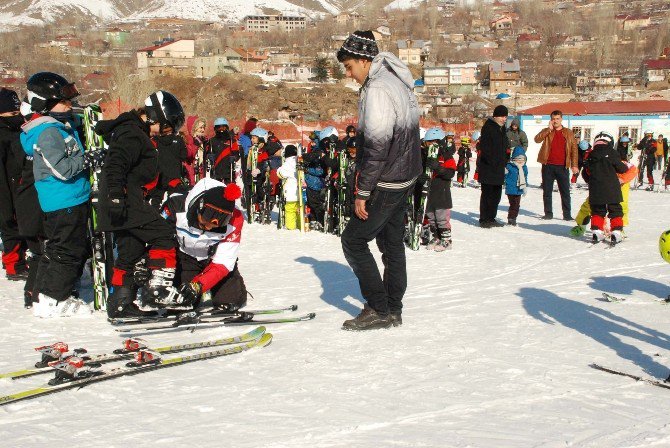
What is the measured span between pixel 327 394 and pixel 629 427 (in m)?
1.44

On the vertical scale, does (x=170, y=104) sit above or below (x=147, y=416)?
above

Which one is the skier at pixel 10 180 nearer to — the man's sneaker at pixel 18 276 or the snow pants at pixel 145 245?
the man's sneaker at pixel 18 276

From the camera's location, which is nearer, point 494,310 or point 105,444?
point 105,444

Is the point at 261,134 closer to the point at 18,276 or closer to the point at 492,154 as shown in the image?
the point at 492,154

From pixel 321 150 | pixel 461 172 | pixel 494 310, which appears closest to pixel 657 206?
pixel 461 172

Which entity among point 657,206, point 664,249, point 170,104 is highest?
point 170,104

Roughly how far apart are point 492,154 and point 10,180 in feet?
21.8

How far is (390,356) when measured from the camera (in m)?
4.25

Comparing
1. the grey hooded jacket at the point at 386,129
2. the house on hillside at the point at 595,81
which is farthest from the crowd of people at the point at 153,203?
the house on hillside at the point at 595,81

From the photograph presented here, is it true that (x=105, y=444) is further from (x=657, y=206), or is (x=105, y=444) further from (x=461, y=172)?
(x=461, y=172)

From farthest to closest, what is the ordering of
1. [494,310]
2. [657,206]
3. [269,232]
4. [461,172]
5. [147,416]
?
[461,172]
[657,206]
[269,232]
[494,310]
[147,416]

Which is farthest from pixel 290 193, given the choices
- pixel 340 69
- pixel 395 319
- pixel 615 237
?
pixel 340 69

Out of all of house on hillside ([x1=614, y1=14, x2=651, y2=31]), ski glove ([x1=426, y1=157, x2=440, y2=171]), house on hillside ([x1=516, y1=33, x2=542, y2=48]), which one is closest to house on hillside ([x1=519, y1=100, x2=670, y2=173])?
ski glove ([x1=426, y1=157, x2=440, y2=171])

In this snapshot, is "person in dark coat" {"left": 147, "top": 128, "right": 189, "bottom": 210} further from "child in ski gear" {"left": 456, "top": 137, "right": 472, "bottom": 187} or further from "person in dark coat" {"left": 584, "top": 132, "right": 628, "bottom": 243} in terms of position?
"child in ski gear" {"left": 456, "top": 137, "right": 472, "bottom": 187}
